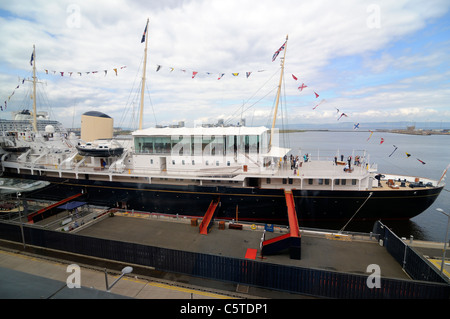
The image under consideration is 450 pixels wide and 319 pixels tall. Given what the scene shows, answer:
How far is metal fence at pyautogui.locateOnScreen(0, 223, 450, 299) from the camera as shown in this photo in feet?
27.5

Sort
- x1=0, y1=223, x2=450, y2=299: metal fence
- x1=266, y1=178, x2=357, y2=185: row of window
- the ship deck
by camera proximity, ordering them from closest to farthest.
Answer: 1. x1=0, y1=223, x2=450, y2=299: metal fence
2. the ship deck
3. x1=266, y1=178, x2=357, y2=185: row of window

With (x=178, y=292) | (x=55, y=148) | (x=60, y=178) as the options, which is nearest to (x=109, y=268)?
(x=178, y=292)

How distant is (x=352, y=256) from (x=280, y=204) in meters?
6.87

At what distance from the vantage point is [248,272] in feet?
31.7

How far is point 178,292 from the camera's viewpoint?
31.3 ft

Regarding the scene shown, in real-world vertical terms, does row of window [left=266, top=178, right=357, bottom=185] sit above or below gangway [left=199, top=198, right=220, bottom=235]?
above

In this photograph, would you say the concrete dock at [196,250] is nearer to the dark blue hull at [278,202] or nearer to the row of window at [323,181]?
the dark blue hull at [278,202]

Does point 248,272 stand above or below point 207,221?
below

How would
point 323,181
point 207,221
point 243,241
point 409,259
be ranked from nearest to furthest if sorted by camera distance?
point 409,259 → point 243,241 → point 207,221 → point 323,181

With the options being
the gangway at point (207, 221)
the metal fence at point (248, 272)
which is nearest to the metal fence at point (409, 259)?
the metal fence at point (248, 272)

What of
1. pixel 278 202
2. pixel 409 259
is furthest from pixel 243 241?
pixel 409 259

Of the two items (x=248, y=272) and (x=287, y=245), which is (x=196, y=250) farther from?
(x=287, y=245)

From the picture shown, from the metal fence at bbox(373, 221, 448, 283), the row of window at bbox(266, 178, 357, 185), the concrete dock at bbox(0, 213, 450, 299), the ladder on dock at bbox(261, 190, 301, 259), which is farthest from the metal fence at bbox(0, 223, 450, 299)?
the row of window at bbox(266, 178, 357, 185)

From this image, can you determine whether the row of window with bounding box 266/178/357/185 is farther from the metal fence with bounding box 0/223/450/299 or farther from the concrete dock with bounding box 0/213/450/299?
the metal fence with bounding box 0/223/450/299
